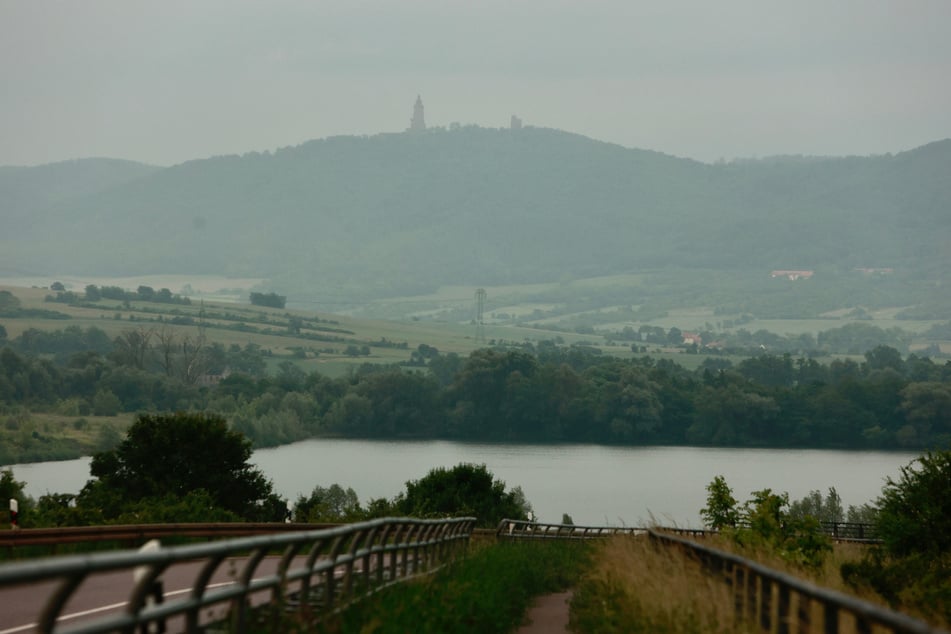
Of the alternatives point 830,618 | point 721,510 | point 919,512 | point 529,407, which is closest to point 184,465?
point 721,510

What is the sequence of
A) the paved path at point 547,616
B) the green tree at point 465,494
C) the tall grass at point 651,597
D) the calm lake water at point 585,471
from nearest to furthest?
the tall grass at point 651,597 → the paved path at point 547,616 → the green tree at point 465,494 → the calm lake water at point 585,471

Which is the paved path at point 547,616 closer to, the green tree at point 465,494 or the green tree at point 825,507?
the green tree at point 465,494

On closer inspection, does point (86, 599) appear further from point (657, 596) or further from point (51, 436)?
point (51, 436)

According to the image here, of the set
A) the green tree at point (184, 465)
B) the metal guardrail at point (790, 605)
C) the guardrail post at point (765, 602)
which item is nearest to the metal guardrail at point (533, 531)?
the green tree at point (184, 465)

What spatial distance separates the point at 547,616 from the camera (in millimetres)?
23594

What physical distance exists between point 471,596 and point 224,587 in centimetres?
624

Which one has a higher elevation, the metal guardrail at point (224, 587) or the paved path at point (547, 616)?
the metal guardrail at point (224, 587)

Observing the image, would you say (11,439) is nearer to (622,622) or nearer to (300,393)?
(300,393)

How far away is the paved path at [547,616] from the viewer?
21219mm

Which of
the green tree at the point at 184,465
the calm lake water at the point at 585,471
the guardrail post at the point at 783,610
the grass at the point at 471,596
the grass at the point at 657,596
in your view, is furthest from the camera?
the calm lake water at the point at 585,471

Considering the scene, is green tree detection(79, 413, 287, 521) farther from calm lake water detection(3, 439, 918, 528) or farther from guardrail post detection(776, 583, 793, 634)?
guardrail post detection(776, 583, 793, 634)

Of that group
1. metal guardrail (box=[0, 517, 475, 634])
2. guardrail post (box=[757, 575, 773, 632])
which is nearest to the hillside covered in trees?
metal guardrail (box=[0, 517, 475, 634])

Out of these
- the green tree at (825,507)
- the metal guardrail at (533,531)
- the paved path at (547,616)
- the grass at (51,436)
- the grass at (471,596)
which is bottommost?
the green tree at (825,507)

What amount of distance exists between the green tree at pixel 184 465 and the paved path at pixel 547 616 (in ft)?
137
